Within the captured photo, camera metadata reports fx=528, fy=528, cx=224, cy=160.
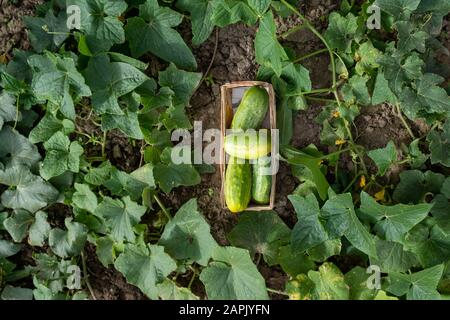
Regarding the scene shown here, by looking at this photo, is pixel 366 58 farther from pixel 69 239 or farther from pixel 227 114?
pixel 69 239

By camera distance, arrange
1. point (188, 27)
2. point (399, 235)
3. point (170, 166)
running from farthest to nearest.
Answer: point (188, 27) < point (170, 166) < point (399, 235)

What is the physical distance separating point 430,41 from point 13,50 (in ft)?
6.18

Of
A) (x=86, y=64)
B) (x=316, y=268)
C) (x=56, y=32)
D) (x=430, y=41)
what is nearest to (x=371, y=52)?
(x=430, y=41)

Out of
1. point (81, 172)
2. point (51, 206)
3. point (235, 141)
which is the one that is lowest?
point (51, 206)

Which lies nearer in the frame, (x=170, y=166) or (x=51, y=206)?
(x=170, y=166)

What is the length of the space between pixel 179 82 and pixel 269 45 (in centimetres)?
42

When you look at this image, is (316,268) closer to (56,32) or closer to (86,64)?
(86,64)

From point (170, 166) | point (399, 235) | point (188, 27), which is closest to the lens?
point (399, 235)

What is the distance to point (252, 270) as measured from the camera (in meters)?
2.19

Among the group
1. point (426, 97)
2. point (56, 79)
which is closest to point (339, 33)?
point (426, 97)

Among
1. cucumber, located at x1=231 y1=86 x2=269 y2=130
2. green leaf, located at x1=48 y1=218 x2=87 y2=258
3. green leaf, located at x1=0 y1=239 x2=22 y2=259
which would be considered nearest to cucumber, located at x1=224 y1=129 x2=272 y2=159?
cucumber, located at x1=231 y1=86 x2=269 y2=130

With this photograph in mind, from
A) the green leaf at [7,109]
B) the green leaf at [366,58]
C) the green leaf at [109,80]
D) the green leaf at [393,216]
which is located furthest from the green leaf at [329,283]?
the green leaf at [7,109]

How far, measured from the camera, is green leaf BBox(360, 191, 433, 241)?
6.93 ft

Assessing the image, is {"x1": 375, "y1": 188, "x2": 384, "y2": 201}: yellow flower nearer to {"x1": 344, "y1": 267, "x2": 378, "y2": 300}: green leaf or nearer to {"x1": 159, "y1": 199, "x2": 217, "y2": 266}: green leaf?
{"x1": 344, "y1": 267, "x2": 378, "y2": 300}: green leaf
